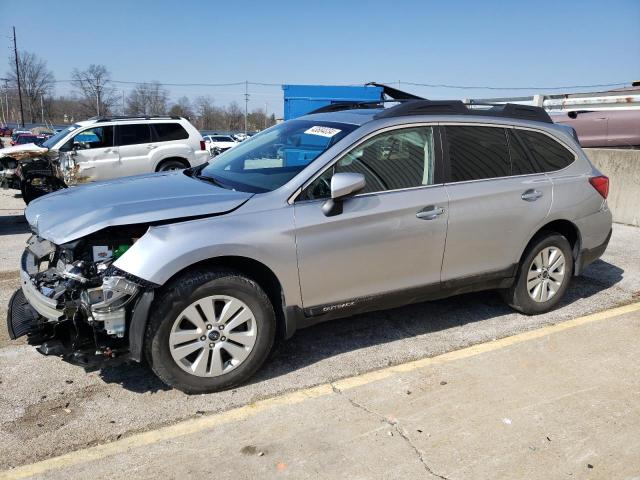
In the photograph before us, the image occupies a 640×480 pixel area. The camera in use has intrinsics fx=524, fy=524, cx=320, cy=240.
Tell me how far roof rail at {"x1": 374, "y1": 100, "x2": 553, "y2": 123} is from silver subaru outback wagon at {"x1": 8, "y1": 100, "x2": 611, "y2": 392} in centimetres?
1

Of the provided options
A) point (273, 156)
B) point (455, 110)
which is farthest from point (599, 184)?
point (273, 156)

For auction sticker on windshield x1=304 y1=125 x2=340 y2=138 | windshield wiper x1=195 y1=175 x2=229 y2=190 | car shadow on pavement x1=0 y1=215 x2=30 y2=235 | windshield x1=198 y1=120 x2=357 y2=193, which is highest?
auction sticker on windshield x1=304 y1=125 x2=340 y2=138

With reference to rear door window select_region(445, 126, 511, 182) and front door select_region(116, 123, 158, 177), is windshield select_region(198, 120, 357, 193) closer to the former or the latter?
rear door window select_region(445, 126, 511, 182)

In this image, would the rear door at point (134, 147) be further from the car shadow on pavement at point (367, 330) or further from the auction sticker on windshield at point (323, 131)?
the car shadow on pavement at point (367, 330)

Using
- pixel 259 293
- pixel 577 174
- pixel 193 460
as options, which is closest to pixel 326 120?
pixel 259 293

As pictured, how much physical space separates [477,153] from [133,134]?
31.1 feet

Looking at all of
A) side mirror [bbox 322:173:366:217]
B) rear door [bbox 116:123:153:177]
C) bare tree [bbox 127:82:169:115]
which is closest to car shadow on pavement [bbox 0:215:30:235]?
rear door [bbox 116:123:153:177]

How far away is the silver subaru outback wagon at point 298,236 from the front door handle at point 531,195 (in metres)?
0.02

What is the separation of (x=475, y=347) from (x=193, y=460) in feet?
7.77

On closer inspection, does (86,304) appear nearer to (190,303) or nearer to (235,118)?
(190,303)

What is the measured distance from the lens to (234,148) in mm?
4672

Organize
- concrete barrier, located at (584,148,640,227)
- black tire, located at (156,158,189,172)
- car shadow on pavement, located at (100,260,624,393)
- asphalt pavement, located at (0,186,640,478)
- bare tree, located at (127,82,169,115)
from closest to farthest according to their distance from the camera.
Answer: asphalt pavement, located at (0,186,640,478) < car shadow on pavement, located at (100,260,624,393) < concrete barrier, located at (584,148,640,227) < black tire, located at (156,158,189,172) < bare tree, located at (127,82,169,115)

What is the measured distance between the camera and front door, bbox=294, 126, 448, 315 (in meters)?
3.48

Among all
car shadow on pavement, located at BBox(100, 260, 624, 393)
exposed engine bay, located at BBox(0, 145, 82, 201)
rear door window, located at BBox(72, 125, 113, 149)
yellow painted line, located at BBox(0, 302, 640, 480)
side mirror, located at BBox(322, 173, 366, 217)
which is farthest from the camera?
rear door window, located at BBox(72, 125, 113, 149)
